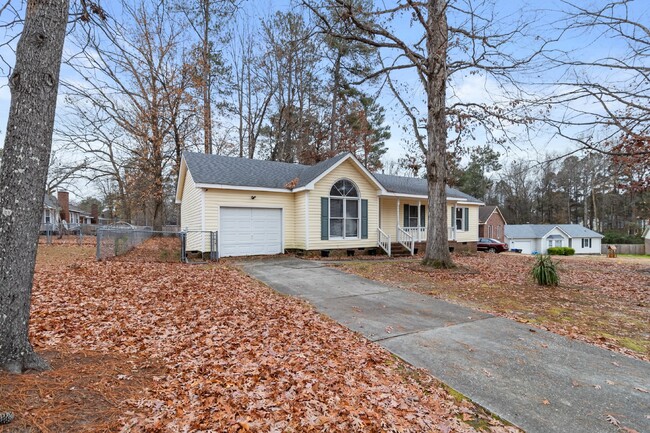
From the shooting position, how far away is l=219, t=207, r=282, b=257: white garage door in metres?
12.8

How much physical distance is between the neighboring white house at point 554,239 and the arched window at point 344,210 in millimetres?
35288

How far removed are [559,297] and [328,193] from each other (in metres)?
8.94

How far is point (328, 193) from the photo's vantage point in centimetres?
1411

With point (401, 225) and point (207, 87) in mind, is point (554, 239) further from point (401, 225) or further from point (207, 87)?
point (207, 87)

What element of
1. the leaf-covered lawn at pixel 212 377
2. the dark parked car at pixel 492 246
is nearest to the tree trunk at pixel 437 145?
the leaf-covered lawn at pixel 212 377

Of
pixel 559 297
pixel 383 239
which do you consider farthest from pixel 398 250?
pixel 559 297

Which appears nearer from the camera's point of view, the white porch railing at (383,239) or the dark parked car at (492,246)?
the white porch railing at (383,239)

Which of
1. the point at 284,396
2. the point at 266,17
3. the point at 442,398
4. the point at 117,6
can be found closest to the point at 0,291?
the point at 284,396

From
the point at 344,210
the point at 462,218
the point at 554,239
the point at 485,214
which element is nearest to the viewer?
the point at 344,210

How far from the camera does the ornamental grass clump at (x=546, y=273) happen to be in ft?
27.4

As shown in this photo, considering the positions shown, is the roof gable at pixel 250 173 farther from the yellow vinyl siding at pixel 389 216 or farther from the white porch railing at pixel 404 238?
the white porch railing at pixel 404 238

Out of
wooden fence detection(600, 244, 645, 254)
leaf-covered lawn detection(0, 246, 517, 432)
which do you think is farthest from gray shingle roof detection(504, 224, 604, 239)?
leaf-covered lawn detection(0, 246, 517, 432)

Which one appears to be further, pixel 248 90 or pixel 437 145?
pixel 248 90

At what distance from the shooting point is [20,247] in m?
2.85
